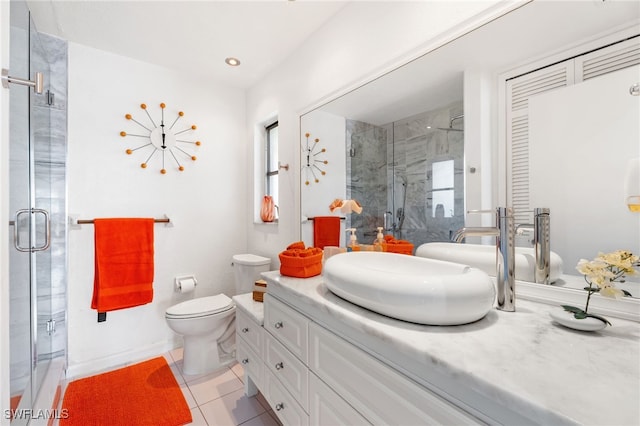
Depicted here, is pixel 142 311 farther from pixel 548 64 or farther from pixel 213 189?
pixel 548 64

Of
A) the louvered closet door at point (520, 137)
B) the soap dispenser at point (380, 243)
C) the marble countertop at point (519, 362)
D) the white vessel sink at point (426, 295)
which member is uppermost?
the louvered closet door at point (520, 137)

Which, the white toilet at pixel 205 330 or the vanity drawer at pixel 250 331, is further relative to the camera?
the white toilet at pixel 205 330

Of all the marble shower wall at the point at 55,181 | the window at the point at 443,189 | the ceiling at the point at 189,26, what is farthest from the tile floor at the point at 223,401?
the ceiling at the point at 189,26

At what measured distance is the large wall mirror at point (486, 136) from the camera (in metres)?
0.83

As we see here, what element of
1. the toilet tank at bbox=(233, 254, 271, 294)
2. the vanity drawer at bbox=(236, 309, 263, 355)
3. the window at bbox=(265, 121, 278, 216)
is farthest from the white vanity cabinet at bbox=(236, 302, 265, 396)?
the window at bbox=(265, 121, 278, 216)

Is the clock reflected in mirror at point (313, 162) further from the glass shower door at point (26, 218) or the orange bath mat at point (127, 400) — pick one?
the orange bath mat at point (127, 400)

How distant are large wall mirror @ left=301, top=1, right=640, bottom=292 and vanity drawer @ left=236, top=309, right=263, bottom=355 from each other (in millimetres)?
779

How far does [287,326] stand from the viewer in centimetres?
124

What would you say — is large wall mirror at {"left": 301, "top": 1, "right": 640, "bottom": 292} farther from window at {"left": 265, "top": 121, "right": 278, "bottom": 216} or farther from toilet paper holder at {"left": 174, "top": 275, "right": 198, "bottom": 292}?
toilet paper holder at {"left": 174, "top": 275, "right": 198, "bottom": 292}

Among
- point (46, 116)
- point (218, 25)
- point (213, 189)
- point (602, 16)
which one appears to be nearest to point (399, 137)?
point (602, 16)

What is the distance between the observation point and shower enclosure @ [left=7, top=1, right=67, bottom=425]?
4.14 feet

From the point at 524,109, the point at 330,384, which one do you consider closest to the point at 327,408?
the point at 330,384

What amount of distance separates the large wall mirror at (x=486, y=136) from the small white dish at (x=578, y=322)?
0.79 feet

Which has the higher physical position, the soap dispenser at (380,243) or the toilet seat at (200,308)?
the soap dispenser at (380,243)
